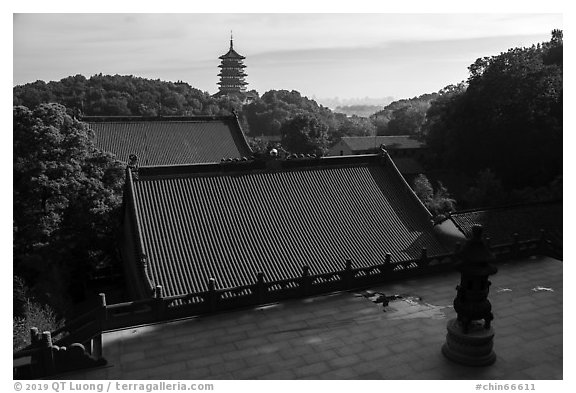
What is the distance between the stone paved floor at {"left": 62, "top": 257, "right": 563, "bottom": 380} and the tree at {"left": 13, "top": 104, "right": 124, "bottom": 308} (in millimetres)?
9410

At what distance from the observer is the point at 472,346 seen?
1225 cm

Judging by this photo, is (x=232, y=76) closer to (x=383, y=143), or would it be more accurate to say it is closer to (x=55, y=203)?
(x=383, y=143)

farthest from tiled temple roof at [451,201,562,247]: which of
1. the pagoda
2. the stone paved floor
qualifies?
the pagoda

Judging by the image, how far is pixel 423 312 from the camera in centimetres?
1556

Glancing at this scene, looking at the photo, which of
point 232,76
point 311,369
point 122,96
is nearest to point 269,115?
point 232,76

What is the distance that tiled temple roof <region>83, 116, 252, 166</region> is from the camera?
33.9 metres

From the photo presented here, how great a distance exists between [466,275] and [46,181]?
17936 mm

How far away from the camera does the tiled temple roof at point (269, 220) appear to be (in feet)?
56.0

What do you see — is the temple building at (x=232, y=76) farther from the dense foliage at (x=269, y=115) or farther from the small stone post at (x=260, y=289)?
the small stone post at (x=260, y=289)

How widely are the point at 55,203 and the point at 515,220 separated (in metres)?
22.4

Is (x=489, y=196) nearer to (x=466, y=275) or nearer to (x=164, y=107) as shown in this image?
(x=466, y=275)

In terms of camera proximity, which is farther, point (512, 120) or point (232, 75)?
point (232, 75)

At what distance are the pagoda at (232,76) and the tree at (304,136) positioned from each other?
4248 centimetres
